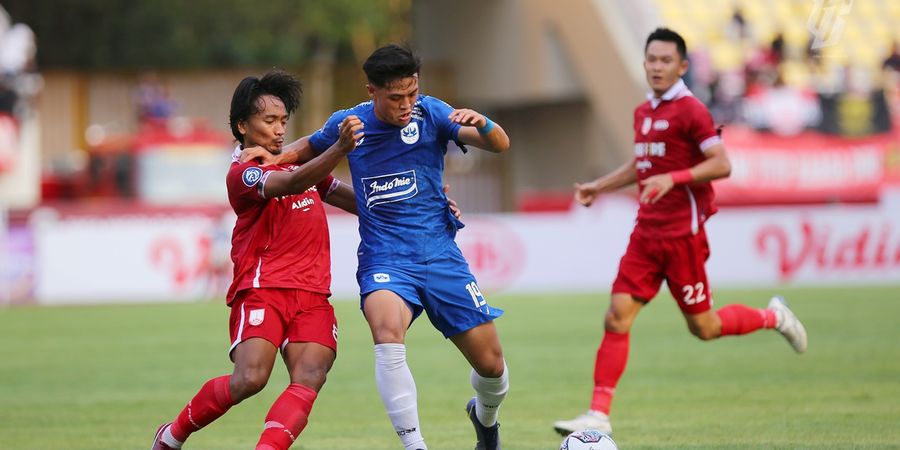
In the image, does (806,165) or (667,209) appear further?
A: (806,165)

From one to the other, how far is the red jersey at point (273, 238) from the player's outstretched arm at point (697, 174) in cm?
220

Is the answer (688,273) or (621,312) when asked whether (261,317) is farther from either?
(688,273)

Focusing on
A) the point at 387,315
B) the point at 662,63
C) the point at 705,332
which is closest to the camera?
the point at 387,315

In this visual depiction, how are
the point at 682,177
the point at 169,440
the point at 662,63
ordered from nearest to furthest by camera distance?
1. the point at 169,440
2. the point at 682,177
3. the point at 662,63

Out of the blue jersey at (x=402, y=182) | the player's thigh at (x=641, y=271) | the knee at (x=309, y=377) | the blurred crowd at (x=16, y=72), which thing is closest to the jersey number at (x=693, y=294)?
the player's thigh at (x=641, y=271)

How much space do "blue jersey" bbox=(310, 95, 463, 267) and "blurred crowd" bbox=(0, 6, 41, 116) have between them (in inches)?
845

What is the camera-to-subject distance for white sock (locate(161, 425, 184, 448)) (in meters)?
6.74

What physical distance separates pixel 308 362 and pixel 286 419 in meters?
0.35

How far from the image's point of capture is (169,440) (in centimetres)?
675

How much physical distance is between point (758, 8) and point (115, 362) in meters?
20.6

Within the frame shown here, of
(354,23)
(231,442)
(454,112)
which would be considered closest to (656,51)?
(454,112)

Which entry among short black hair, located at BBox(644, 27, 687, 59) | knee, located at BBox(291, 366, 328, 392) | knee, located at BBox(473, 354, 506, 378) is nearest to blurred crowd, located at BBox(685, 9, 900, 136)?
short black hair, located at BBox(644, 27, 687, 59)

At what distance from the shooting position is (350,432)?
8.38 meters

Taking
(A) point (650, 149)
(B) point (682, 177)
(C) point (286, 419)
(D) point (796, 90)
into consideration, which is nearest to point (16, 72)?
(D) point (796, 90)
